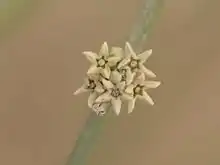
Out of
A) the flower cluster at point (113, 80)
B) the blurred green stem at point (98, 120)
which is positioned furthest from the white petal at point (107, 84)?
the blurred green stem at point (98, 120)

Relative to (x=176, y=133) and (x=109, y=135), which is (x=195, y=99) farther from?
(x=109, y=135)

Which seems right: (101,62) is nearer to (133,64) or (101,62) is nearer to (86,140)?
(133,64)

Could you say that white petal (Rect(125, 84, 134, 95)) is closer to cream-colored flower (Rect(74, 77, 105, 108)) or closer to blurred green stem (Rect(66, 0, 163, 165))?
cream-colored flower (Rect(74, 77, 105, 108))

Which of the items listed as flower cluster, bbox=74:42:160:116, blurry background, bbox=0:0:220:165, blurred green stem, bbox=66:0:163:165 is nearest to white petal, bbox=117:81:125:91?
flower cluster, bbox=74:42:160:116

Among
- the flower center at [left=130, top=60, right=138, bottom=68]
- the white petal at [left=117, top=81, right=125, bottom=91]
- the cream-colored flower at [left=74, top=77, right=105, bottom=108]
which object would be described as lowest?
the cream-colored flower at [left=74, top=77, right=105, bottom=108]

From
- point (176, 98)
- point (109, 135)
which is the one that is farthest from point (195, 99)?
point (109, 135)

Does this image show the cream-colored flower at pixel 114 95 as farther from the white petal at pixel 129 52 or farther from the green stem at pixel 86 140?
the green stem at pixel 86 140

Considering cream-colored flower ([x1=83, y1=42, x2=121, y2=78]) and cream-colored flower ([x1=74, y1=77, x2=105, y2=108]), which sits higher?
cream-colored flower ([x1=83, y1=42, x2=121, y2=78])
